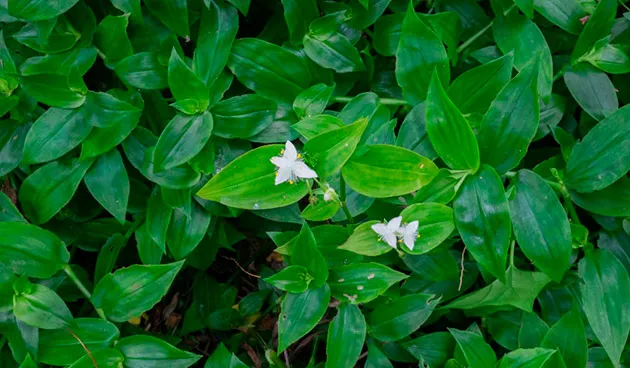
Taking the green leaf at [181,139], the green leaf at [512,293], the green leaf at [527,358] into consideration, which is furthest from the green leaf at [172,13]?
the green leaf at [527,358]

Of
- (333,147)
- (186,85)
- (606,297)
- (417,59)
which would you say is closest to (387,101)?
(417,59)

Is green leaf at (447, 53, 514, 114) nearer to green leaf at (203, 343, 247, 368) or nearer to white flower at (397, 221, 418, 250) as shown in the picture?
white flower at (397, 221, 418, 250)

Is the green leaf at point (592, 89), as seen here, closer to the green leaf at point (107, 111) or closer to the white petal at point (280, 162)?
the white petal at point (280, 162)

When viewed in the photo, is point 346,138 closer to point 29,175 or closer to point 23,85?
point 23,85

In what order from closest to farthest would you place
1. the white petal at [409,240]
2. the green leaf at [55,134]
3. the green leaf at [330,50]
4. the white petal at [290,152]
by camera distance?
the white petal at [290,152]
the white petal at [409,240]
the green leaf at [55,134]
the green leaf at [330,50]

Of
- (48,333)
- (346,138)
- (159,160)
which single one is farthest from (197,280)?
(346,138)
